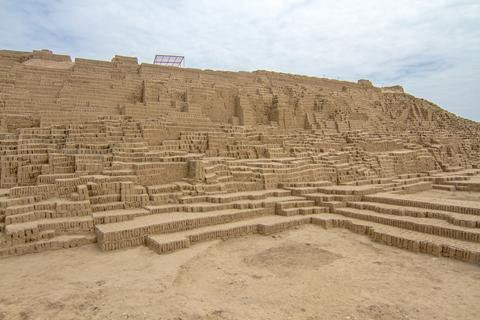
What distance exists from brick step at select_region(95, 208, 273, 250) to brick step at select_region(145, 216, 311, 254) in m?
0.17

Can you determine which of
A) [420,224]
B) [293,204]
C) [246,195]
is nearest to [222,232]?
[246,195]

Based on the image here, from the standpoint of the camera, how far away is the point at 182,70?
19.4m

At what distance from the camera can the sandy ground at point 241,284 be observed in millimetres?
4422

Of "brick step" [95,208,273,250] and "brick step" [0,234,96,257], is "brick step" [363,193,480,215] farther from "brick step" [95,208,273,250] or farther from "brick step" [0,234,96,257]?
"brick step" [0,234,96,257]

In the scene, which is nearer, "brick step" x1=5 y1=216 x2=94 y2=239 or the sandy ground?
the sandy ground

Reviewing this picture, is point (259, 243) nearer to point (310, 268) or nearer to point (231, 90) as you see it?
point (310, 268)

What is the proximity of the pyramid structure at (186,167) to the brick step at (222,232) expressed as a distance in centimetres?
3

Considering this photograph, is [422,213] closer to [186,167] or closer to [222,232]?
[222,232]

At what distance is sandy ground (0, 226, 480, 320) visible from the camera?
14.5 feet

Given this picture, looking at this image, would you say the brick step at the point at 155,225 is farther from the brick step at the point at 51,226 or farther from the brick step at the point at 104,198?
the brick step at the point at 104,198

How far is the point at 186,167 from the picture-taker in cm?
1030

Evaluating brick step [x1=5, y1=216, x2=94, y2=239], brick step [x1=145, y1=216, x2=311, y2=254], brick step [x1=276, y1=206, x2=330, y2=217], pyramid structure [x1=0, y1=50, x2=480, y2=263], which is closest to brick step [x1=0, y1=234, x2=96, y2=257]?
pyramid structure [x1=0, y1=50, x2=480, y2=263]

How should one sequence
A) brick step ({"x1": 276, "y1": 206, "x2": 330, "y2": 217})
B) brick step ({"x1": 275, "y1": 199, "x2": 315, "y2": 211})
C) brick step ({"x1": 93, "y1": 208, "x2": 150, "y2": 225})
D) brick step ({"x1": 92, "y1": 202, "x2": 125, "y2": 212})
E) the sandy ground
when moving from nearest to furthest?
the sandy ground → brick step ({"x1": 93, "y1": 208, "x2": 150, "y2": 225}) → brick step ({"x1": 92, "y1": 202, "x2": 125, "y2": 212}) → brick step ({"x1": 276, "y1": 206, "x2": 330, "y2": 217}) → brick step ({"x1": 275, "y1": 199, "x2": 315, "y2": 211})

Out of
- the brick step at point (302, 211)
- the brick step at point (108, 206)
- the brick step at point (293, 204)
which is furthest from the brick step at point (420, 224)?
the brick step at point (108, 206)
